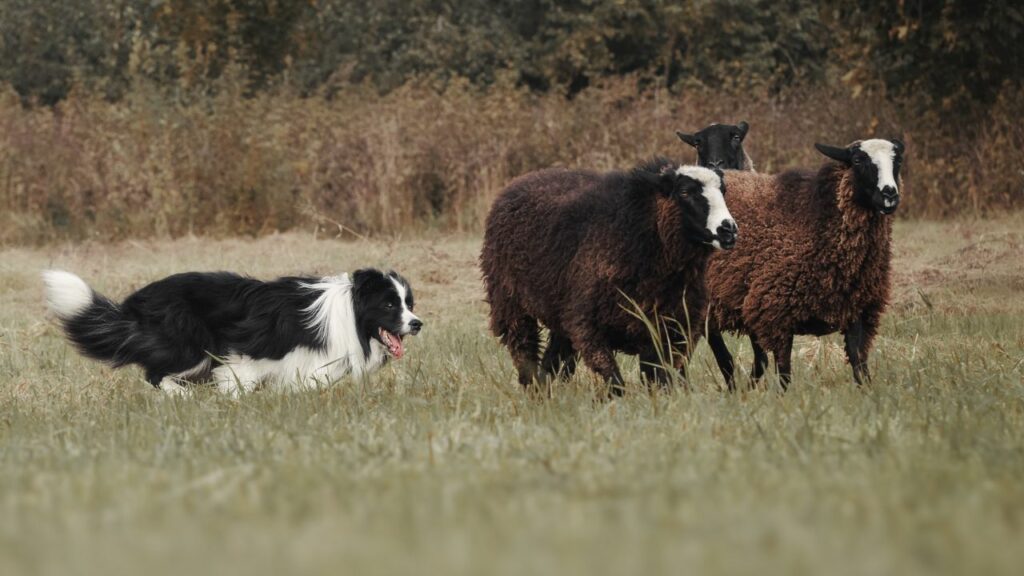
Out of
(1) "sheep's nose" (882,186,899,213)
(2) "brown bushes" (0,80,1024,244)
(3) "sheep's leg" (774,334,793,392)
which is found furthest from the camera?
(2) "brown bushes" (0,80,1024,244)

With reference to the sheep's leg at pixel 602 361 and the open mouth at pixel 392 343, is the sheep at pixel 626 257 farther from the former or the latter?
the open mouth at pixel 392 343

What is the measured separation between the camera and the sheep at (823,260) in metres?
8.71

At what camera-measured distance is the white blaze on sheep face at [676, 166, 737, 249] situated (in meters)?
7.47

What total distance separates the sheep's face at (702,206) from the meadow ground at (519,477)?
990 mm

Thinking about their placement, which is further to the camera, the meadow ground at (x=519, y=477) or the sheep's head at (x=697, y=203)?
the sheep's head at (x=697, y=203)

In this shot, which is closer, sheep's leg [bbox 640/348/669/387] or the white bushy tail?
sheep's leg [bbox 640/348/669/387]

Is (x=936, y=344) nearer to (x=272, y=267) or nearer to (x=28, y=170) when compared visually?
(x=272, y=267)

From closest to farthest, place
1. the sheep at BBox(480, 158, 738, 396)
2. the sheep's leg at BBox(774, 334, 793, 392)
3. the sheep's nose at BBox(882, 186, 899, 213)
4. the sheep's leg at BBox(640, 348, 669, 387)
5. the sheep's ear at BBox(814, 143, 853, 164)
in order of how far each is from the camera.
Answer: the sheep's leg at BBox(640, 348, 669, 387) < the sheep at BBox(480, 158, 738, 396) < the sheep's nose at BBox(882, 186, 899, 213) < the sheep's leg at BBox(774, 334, 793, 392) < the sheep's ear at BBox(814, 143, 853, 164)

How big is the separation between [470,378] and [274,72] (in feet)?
77.7

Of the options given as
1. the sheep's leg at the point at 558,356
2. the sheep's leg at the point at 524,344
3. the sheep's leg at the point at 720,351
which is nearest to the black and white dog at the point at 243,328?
the sheep's leg at the point at 524,344

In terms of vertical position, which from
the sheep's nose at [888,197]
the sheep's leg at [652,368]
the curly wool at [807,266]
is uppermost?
the sheep's nose at [888,197]

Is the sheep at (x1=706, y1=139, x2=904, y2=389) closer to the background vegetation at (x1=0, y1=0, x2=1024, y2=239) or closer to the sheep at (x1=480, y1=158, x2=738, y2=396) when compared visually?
the sheep at (x1=480, y1=158, x2=738, y2=396)

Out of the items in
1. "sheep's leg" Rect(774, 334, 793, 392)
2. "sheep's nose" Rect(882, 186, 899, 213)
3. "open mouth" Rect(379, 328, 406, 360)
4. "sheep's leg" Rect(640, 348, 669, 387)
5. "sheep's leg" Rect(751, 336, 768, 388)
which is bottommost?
"sheep's leg" Rect(751, 336, 768, 388)

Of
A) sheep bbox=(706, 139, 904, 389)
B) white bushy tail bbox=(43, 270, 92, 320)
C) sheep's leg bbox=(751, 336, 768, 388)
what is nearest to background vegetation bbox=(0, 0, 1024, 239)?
white bushy tail bbox=(43, 270, 92, 320)
